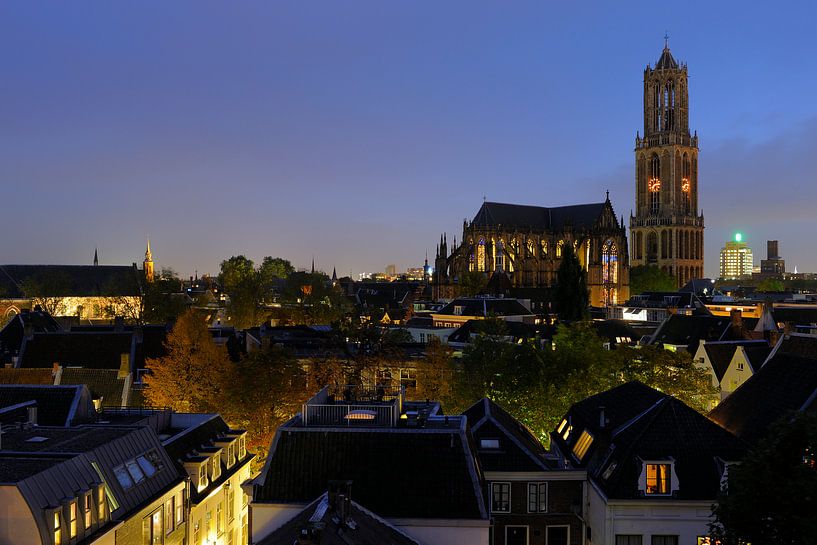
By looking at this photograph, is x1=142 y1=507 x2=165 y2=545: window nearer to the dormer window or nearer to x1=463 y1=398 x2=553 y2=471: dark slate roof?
x1=463 y1=398 x2=553 y2=471: dark slate roof

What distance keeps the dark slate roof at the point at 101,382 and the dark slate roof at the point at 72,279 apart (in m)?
88.3

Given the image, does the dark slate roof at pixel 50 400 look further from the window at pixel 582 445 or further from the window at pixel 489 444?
the window at pixel 582 445

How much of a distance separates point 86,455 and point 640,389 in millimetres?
28748

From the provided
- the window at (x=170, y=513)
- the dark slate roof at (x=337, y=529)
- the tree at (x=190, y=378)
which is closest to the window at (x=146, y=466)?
the window at (x=170, y=513)

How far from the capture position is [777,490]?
71.6ft

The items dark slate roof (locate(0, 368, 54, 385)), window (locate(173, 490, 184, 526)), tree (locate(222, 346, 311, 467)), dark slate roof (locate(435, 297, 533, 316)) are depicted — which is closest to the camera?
window (locate(173, 490, 184, 526))

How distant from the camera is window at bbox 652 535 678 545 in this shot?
3158cm

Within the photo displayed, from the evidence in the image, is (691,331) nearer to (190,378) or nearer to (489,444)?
(489,444)

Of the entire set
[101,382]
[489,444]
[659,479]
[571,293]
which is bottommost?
[659,479]

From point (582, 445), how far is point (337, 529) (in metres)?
20.8

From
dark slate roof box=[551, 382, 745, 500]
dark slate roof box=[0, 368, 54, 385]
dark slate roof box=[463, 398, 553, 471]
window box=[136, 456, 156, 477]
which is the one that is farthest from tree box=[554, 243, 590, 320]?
window box=[136, 456, 156, 477]

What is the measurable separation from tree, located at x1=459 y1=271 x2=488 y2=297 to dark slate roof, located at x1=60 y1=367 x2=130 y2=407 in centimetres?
10533

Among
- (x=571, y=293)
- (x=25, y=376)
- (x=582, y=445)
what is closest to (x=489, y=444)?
(x=582, y=445)

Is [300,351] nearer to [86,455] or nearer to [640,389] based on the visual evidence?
Result: [640,389]
